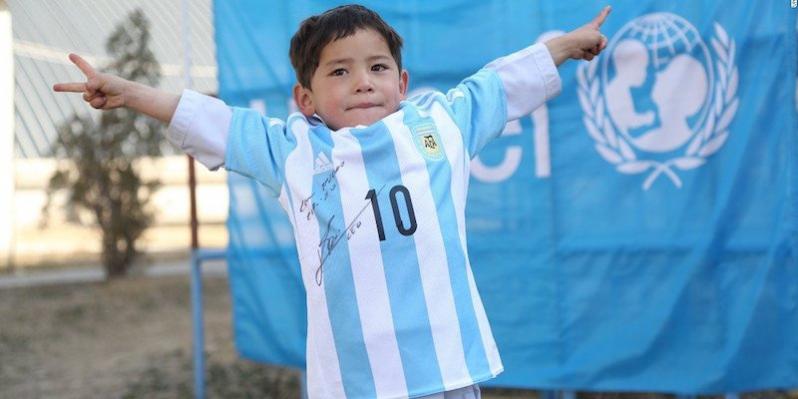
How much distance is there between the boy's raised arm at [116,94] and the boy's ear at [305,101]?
0.32 m

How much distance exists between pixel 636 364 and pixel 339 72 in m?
1.87

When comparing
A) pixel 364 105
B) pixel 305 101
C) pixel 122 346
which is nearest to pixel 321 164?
pixel 364 105

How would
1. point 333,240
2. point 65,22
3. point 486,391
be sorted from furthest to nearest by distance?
point 486,391, point 65,22, point 333,240

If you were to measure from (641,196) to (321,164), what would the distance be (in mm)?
1701

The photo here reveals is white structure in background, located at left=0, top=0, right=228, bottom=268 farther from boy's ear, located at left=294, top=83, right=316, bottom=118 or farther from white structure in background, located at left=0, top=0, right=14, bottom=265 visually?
boy's ear, located at left=294, top=83, right=316, bottom=118

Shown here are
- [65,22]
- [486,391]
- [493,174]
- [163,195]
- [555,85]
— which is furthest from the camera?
[163,195]

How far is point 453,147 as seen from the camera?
7.22 feet

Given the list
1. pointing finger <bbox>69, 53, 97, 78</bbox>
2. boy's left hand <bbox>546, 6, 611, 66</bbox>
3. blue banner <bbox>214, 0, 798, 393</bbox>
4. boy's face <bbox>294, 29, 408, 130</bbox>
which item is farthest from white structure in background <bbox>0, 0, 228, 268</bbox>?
boy's left hand <bbox>546, 6, 611, 66</bbox>

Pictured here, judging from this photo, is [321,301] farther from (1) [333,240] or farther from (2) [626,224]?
(2) [626,224]

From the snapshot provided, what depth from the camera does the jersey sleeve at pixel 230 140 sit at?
2.15 meters

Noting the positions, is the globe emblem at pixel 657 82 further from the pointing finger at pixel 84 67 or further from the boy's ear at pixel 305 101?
the pointing finger at pixel 84 67

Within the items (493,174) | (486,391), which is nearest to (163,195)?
(486,391)

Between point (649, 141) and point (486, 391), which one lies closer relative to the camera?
point (649, 141)

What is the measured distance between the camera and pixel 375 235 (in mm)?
2072
